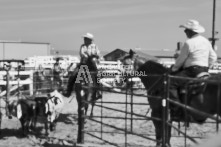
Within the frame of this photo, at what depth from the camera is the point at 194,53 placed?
16.8 feet

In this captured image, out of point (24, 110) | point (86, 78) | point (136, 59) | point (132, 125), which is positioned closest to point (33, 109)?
point (24, 110)

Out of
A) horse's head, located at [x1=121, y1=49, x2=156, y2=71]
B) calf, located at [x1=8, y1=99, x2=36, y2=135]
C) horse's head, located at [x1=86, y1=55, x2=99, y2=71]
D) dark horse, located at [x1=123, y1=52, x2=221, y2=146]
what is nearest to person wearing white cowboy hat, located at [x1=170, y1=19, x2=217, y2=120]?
dark horse, located at [x1=123, y1=52, x2=221, y2=146]

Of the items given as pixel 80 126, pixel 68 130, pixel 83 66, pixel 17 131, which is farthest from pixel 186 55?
pixel 17 131

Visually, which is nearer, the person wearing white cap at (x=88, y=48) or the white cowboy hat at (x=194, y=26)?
the white cowboy hat at (x=194, y=26)

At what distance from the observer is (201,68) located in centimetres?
517

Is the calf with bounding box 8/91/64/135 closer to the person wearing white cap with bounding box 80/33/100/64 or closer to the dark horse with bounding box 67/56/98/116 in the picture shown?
the dark horse with bounding box 67/56/98/116

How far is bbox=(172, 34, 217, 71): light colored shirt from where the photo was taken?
509 centimetres

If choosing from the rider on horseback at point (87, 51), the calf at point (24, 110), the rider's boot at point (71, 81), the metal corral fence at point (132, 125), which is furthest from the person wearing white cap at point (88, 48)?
the calf at point (24, 110)

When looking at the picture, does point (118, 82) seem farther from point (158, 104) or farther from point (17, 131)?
point (158, 104)

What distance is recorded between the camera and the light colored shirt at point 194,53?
16.7 feet

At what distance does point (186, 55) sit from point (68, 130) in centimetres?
352

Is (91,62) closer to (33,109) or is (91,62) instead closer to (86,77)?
(86,77)

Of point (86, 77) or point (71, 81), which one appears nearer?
point (86, 77)

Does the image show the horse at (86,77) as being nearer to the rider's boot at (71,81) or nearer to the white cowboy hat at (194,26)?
the rider's boot at (71,81)
